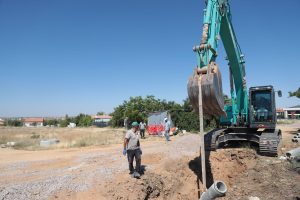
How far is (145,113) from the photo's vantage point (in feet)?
167

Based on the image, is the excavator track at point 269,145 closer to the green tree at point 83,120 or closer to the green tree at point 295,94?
the green tree at point 295,94

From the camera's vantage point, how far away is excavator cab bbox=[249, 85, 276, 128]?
12.8 meters

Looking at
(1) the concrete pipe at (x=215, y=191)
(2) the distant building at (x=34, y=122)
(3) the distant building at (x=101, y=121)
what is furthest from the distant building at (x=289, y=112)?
(1) the concrete pipe at (x=215, y=191)

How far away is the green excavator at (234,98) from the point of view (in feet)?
25.2

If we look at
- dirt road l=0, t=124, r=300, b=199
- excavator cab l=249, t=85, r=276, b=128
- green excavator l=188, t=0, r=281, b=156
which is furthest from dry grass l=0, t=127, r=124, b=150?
excavator cab l=249, t=85, r=276, b=128

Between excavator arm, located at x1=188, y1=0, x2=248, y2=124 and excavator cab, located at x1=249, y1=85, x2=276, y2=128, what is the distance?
1.27 metres

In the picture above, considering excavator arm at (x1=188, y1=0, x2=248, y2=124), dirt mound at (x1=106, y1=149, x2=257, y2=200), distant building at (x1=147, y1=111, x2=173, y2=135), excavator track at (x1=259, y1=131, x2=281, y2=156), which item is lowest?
dirt mound at (x1=106, y1=149, x2=257, y2=200)

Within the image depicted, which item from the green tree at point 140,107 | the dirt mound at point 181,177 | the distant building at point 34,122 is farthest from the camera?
the distant building at point 34,122

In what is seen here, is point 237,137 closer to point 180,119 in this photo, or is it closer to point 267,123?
point 267,123

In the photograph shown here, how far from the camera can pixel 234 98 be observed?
13.3 m

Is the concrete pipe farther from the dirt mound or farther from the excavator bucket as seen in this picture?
the dirt mound

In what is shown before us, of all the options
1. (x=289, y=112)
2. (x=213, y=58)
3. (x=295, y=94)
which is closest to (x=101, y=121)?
(x=295, y=94)

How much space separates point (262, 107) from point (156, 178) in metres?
6.55

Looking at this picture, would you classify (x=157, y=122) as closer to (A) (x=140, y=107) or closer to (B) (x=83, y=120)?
(A) (x=140, y=107)
